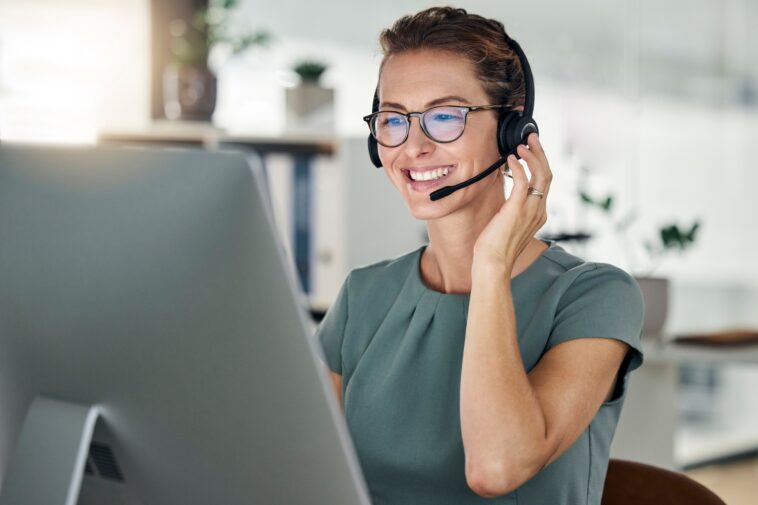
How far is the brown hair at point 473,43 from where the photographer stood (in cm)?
131

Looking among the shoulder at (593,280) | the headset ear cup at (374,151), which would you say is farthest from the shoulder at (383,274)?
the shoulder at (593,280)

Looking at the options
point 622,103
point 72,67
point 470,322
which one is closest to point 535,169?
point 470,322

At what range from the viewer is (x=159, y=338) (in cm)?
75

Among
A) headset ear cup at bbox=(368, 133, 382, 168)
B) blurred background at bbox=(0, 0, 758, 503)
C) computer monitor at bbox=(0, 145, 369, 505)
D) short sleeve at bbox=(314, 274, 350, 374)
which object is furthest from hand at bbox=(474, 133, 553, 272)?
blurred background at bbox=(0, 0, 758, 503)

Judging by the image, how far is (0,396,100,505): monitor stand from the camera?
833 mm

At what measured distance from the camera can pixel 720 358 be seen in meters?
2.47

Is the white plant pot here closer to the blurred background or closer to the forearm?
the blurred background

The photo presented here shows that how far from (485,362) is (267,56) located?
3.24 meters

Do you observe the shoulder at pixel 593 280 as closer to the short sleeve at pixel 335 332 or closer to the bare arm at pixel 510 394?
the bare arm at pixel 510 394

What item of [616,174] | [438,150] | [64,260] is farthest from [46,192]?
[616,174]

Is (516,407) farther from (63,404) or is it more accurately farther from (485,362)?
(63,404)

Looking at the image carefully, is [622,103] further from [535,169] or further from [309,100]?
[535,169]

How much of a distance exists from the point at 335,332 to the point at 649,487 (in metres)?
0.48

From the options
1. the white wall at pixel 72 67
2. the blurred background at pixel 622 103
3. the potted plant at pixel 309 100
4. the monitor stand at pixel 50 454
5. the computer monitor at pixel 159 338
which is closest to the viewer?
the computer monitor at pixel 159 338
